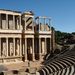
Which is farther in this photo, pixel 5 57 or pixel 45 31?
pixel 45 31

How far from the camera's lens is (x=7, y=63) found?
3894 cm

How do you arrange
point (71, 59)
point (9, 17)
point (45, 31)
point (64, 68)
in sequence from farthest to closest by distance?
1. point (45, 31)
2. point (9, 17)
3. point (71, 59)
4. point (64, 68)

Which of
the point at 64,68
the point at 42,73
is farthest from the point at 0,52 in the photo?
the point at 64,68

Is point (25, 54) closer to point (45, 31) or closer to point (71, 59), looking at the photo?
point (45, 31)

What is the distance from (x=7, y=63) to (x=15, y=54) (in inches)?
140

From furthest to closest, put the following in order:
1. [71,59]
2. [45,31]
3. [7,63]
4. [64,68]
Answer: [45,31], [7,63], [71,59], [64,68]

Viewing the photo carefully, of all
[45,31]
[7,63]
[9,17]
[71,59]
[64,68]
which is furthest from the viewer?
[45,31]

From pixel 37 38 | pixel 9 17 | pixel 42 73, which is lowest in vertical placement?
pixel 42 73

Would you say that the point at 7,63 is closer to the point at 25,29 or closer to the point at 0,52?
the point at 0,52

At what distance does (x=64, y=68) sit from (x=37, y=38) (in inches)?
657

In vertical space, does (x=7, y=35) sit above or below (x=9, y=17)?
below

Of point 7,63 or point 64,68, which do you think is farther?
point 7,63

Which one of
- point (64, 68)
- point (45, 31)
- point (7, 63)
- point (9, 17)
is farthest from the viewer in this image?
point (45, 31)

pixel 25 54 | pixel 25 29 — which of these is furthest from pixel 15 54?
pixel 25 29
